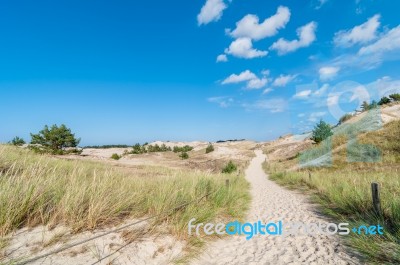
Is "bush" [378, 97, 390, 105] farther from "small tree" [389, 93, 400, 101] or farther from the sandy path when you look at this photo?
the sandy path

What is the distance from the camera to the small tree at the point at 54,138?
3822 centimetres

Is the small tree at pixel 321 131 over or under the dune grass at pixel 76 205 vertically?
over

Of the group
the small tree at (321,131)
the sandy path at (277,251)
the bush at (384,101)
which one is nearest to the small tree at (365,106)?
the bush at (384,101)

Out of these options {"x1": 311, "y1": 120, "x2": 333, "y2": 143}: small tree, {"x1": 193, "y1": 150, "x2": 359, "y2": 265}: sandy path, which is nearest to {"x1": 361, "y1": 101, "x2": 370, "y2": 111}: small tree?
{"x1": 311, "y1": 120, "x2": 333, "y2": 143}: small tree

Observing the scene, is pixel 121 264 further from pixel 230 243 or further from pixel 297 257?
pixel 297 257

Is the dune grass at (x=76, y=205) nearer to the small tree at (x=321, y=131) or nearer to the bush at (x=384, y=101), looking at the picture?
the small tree at (x=321, y=131)

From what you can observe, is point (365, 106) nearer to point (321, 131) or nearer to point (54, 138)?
point (321, 131)

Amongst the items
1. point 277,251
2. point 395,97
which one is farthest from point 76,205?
point 395,97

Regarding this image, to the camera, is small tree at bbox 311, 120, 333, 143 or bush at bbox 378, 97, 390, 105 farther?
bush at bbox 378, 97, 390, 105

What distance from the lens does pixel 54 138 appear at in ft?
127

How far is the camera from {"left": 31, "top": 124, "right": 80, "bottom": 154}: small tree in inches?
1505

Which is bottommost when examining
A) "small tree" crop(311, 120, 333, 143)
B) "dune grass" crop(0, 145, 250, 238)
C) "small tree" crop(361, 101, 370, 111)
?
"dune grass" crop(0, 145, 250, 238)

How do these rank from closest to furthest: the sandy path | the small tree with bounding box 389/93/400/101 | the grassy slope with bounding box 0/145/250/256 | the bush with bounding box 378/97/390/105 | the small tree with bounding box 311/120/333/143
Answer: the grassy slope with bounding box 0/145/250/256 → the sandy path → the small tree with bounding box 311/120/333/143 → the small tree with bounding box 389/93/400/101 → the bush with bounding box 378/97/390/105

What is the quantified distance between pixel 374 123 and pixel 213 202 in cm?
3097
